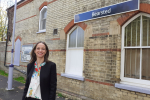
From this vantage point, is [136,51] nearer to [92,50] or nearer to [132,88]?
[132,88]

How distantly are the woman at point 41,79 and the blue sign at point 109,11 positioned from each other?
3074mm

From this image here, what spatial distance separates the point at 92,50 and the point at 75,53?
3.57 ft

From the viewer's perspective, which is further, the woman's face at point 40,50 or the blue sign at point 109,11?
the blue sign at point 109,11

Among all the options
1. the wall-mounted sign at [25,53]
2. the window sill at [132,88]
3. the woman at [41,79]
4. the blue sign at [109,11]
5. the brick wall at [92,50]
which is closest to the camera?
the woman at [41,79]

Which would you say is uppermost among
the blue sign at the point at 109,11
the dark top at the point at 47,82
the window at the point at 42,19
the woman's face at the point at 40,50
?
the window at the point at 42,19

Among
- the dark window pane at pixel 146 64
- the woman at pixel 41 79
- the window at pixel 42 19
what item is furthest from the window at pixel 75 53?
the woman at pixel 41 79

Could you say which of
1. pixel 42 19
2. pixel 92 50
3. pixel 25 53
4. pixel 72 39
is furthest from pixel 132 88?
pixel 25 53

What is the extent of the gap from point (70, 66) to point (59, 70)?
66cm

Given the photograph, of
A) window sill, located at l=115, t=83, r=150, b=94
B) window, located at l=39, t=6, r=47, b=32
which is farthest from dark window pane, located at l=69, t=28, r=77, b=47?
window, located at l=39, t=6, r=47, b=32

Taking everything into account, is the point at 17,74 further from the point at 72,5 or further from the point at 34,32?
the point at 72,5

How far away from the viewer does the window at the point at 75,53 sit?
5750mm

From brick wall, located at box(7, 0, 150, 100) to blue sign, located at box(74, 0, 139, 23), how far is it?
0.49ft

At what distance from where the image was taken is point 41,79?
7.51 ft

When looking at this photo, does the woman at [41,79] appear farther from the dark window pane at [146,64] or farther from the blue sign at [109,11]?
the blue sign at [109,11]
